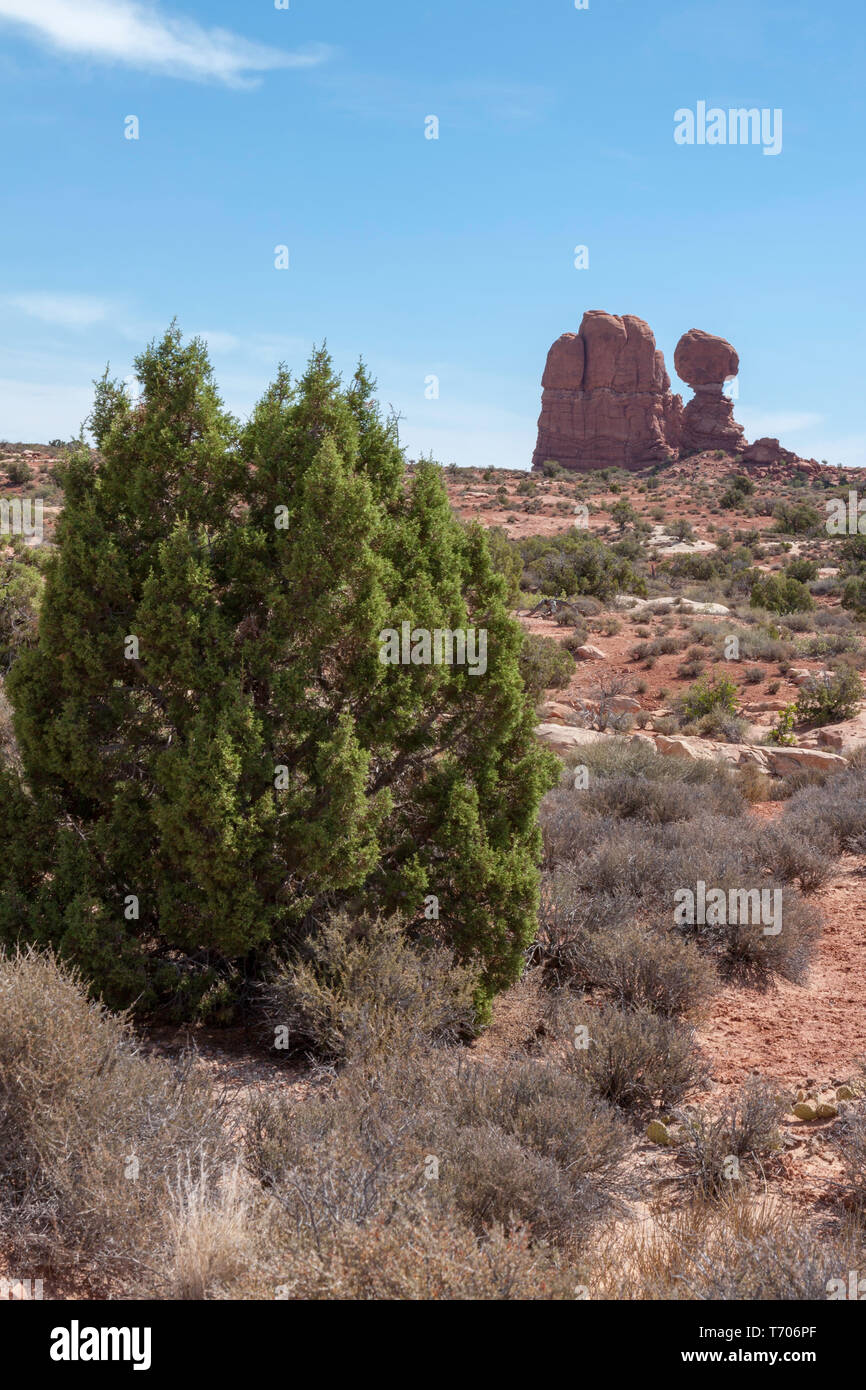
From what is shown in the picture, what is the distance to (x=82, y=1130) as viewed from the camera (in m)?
3.34

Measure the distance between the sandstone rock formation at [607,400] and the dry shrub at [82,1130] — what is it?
258ft

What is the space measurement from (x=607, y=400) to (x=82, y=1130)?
81622mm

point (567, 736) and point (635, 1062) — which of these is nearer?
point (635, 1062)

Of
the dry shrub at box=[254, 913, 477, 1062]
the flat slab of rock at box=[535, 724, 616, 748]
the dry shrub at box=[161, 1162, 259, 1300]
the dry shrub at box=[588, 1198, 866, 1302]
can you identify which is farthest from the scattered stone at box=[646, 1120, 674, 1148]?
the flat slab of rock at box=[535, 724, 616, 748]

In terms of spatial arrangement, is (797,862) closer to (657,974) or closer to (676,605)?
(657,974)

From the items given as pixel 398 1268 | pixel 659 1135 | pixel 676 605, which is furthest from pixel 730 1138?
pixel 676 605

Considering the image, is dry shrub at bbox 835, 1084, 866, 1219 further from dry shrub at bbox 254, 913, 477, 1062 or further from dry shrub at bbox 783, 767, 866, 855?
dry shrub at bbox 783, 767, 866, 855

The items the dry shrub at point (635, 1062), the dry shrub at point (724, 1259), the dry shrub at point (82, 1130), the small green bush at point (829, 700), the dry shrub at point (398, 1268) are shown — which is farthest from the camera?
the small green bush at point (829, 700)

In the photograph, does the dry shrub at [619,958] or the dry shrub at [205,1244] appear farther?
the dry shrub at [619,958]

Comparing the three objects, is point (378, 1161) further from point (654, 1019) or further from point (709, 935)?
point (709, 935)

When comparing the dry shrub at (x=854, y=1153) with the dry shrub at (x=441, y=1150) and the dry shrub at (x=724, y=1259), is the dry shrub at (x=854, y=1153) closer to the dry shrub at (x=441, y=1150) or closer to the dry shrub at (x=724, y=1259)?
the dry shrub at (x=724, y=1259)

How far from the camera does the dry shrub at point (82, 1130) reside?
10.2 feet

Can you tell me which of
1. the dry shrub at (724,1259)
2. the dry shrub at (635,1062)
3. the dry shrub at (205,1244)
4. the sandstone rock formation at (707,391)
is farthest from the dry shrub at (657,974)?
the sandstone rock formation at (707,391)

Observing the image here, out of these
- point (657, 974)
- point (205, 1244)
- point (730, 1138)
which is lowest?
point (730, 1138)
